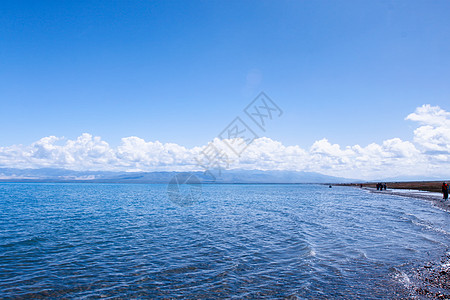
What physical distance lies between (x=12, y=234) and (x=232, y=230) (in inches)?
746

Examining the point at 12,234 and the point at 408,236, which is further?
the point at 12,234

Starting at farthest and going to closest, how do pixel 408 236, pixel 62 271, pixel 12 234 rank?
pixel 12 234
pixel 408 236
pixel 62 271

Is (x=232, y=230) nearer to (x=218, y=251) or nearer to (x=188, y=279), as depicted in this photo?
(x=218, y=251)

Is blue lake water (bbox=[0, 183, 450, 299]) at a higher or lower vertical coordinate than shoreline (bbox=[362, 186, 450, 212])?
lower

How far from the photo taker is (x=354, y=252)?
56.1 ft

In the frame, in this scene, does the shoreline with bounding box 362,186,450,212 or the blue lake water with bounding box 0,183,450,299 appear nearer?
the blue lake water with bounding box 0,183,450,299

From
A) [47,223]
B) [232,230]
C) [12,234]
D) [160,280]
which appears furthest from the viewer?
[47,223]

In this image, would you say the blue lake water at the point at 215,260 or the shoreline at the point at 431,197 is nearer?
the blue lake water at the point at 215,260

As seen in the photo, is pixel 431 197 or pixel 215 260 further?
pixel 431 197

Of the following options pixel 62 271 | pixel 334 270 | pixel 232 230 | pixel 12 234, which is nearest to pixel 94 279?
pixel 62 271

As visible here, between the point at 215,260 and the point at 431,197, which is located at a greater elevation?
the point at 431,197

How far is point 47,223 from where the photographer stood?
29391mm

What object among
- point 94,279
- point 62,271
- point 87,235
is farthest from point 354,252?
point 87,235

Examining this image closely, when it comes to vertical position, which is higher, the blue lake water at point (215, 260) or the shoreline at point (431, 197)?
the shoreline at point (431, 197)
